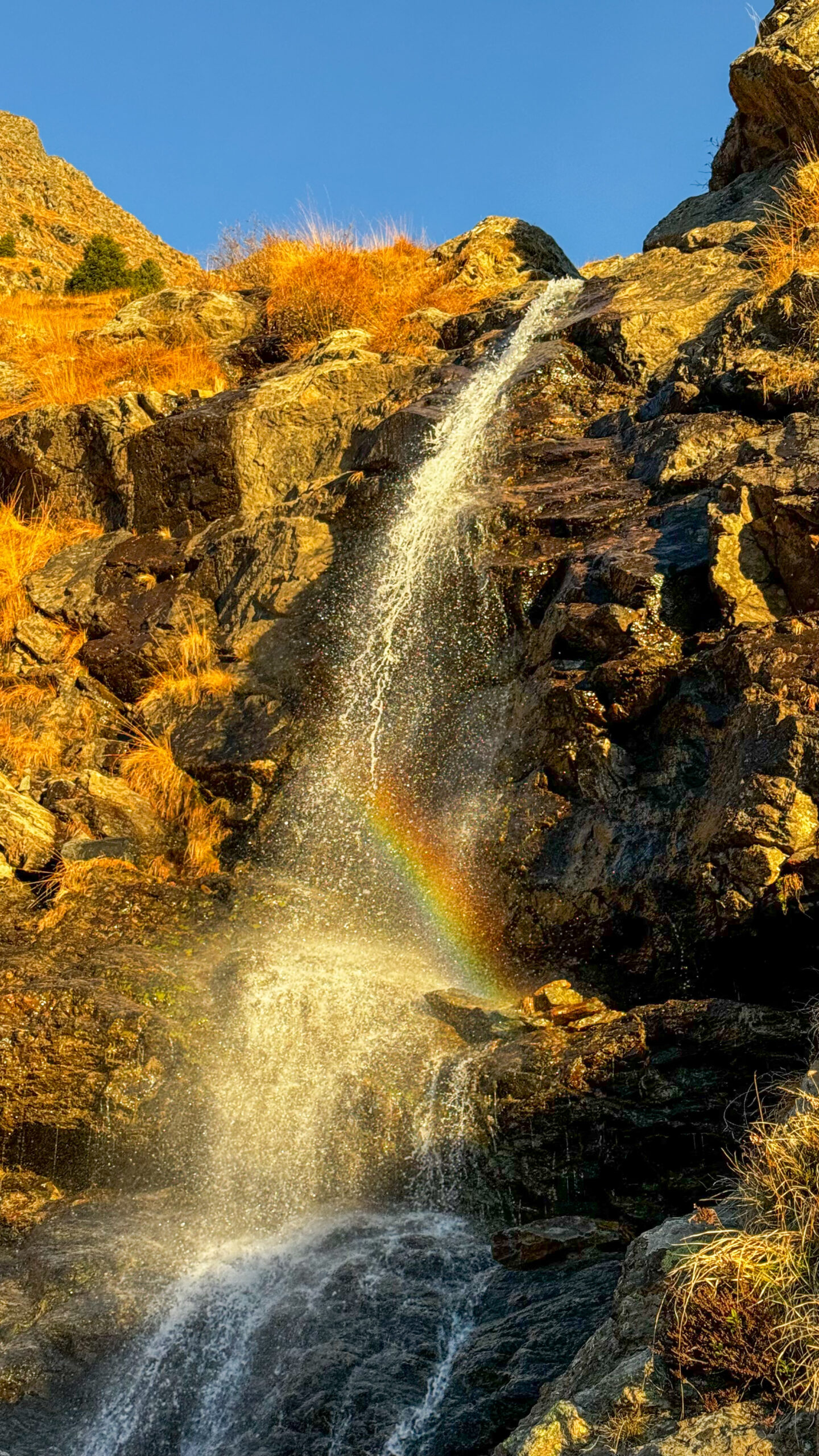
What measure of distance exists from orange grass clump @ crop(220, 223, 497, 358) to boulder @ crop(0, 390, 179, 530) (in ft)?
9.63

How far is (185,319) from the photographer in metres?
17.8

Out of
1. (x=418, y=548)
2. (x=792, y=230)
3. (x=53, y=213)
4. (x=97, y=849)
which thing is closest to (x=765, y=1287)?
(x=97, y=849)

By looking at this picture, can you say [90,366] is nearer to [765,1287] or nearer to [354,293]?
[354,293]

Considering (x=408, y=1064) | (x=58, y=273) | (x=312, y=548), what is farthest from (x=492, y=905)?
(x=58, y=273)

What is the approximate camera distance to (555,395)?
12.6 meters

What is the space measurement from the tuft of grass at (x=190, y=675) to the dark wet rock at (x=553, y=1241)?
22.4ft

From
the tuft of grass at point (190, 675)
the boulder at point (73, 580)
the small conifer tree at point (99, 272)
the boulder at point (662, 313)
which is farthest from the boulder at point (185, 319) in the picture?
the tuft of grass at point (190, 675)

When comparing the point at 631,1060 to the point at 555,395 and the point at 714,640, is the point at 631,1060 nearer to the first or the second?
the point at 714,640

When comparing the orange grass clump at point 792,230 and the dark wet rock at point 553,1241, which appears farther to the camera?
the orange grass clump at point 792,230

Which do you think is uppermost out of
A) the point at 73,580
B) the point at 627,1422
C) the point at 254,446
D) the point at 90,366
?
the point at 90,366

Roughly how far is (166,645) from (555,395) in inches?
201

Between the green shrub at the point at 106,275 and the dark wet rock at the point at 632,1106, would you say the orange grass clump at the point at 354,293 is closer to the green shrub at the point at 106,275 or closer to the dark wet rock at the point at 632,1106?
the green shrub at the point at 106,275

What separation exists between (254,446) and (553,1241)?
34.4ft

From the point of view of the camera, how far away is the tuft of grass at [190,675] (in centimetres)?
1155
